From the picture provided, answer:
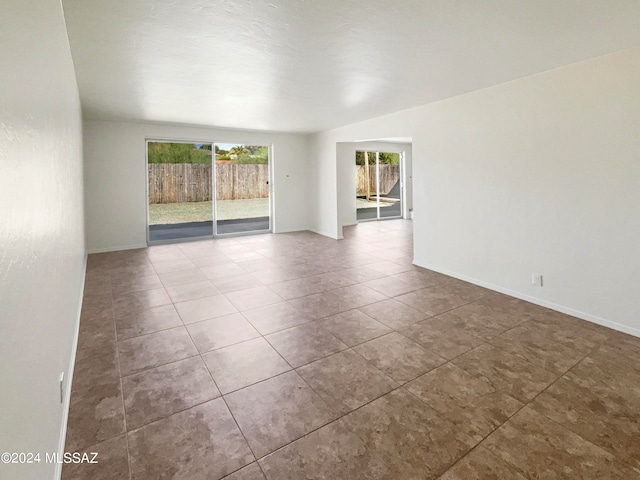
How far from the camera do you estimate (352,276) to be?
4.47 meters

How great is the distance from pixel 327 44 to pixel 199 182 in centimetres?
774

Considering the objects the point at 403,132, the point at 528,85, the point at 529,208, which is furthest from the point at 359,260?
the point at 528,85

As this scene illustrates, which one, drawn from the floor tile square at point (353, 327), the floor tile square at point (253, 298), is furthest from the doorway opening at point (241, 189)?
the floor tile square at point (353, 327)

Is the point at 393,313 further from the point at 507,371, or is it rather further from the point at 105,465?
the point at 105,465

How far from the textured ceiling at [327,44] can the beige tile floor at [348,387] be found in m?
2.32

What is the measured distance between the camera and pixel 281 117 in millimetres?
5566

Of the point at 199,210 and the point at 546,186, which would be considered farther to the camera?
the point at 199,210

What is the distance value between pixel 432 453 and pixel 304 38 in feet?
9.15

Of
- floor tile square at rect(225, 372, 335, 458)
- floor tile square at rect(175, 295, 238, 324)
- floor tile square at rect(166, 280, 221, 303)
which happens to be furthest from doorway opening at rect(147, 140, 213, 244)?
floor tile square at rect(225, 372, 335, 458)

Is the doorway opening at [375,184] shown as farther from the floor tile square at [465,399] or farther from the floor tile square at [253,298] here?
the floor tile square at [465,399]

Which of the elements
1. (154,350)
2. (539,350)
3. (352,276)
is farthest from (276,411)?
(352,276)

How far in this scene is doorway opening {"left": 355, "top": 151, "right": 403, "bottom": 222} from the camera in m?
10.5

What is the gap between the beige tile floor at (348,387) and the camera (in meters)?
1.55

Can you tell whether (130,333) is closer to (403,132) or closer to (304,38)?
(304,38)
